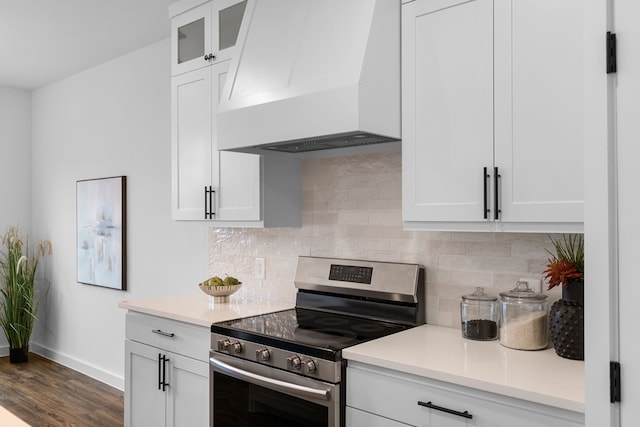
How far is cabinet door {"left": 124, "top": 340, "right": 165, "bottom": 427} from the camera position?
2.72 metres

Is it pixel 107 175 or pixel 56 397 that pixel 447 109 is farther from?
pixel 56 397

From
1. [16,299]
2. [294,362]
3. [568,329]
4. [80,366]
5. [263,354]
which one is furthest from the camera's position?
[16,299]

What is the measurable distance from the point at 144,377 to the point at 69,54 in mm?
2749

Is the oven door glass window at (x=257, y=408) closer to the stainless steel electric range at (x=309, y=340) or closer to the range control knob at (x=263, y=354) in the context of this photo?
the stainless steel electric range at (x=309, y=340)

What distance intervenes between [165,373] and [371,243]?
121 centimetres

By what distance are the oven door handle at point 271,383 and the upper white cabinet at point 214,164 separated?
0.72 metres

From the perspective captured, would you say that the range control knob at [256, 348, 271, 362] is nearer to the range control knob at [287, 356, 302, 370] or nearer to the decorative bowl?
the range control knob at [287, 356, 302, 370]

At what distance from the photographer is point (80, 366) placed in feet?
15.4

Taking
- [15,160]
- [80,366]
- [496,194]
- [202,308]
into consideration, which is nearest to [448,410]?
[496,194]

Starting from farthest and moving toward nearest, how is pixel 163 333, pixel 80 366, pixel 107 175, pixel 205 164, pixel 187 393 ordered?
pixel 80 366
pixel 107 175
pixel 205 164
pixel 163 333
pixel 187 393

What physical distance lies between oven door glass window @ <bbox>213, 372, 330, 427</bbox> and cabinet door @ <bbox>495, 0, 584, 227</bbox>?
0.97m

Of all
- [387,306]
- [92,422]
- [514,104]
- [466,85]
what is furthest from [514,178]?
[92,422]

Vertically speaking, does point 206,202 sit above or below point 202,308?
above

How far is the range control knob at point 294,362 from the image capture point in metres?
1.96
